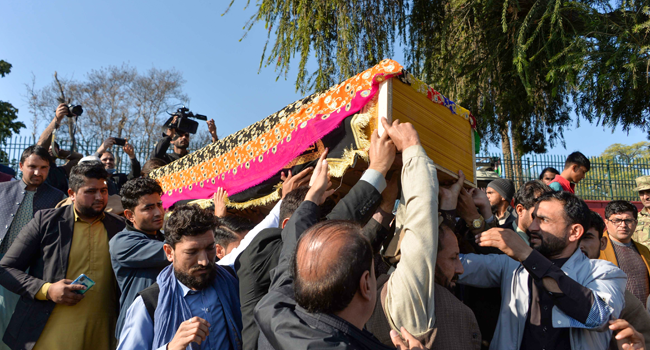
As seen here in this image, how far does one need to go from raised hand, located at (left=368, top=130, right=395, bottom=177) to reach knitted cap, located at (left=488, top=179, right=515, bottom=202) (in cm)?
234

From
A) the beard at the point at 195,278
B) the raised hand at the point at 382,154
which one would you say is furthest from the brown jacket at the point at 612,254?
the beard at the point at 195,278

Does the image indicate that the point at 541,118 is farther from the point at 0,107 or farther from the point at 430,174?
the point at 0,107

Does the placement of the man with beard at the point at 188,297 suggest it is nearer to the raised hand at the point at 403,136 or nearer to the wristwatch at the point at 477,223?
the raised hand at the point at 403,136

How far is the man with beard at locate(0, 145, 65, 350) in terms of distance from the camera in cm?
339

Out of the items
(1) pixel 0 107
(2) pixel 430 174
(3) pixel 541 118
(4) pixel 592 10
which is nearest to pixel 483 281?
(2) pixel 430 174

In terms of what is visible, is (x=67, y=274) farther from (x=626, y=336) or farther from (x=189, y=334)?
(x=626, y=336)

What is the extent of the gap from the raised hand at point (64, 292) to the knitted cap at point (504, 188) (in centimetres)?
328

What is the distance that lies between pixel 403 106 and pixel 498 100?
5401 millimetres

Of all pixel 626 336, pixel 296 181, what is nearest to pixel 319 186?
pixel 296 181

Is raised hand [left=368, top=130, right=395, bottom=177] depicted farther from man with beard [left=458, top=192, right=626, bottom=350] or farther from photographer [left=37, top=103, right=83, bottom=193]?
photographer [left=37, top=103, right=83, bottom=193]

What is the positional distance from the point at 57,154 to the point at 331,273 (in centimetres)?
476

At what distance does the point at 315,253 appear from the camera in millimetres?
1295

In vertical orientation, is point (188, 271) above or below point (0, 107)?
below

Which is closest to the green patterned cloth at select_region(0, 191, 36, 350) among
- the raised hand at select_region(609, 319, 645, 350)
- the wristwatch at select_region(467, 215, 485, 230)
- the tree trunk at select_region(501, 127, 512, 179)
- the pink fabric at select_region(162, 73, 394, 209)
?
the pink fabric at select_region(162, 73, 394, 209)
